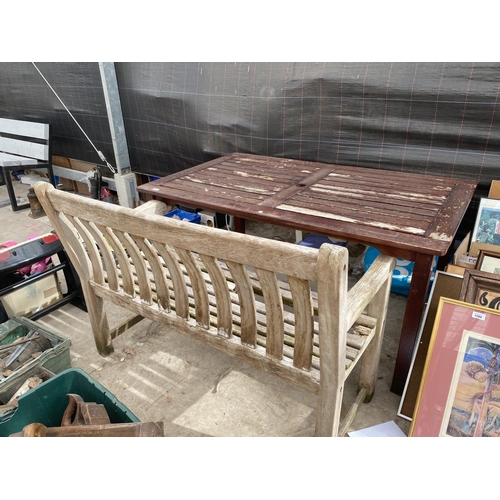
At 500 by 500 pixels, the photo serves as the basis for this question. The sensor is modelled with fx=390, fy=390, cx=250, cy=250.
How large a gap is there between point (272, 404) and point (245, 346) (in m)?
0.58

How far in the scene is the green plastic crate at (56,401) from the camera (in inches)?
60.8

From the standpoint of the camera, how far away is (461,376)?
1.50 m

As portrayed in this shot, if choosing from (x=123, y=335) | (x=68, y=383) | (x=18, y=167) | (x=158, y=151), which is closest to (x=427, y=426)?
(x=68, y=383)

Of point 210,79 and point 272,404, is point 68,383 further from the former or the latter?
point 210,79

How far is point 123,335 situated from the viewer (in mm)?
2391

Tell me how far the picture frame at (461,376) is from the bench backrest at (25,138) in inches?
175

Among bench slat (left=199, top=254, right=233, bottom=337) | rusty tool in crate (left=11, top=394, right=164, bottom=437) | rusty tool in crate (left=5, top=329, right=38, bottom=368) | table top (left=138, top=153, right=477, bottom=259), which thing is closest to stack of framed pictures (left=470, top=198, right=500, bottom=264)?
table top (left=138, top=153, right=477, bottom=259)

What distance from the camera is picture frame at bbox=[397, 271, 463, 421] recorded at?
1.74 m

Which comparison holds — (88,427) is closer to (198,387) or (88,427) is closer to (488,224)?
(198,387)

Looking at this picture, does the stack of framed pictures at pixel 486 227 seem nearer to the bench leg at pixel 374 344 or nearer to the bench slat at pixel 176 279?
the bench leg at pixel 374 344

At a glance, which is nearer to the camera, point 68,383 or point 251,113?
point 68,383

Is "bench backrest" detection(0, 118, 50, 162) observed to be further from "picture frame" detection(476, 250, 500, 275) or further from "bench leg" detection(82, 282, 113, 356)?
"picture frame" detection(476, 250, 500, 275)

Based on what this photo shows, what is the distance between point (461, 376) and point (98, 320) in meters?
1.74

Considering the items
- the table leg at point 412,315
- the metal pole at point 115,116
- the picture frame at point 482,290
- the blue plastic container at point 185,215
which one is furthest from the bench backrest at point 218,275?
the metal pole at point 115,116
